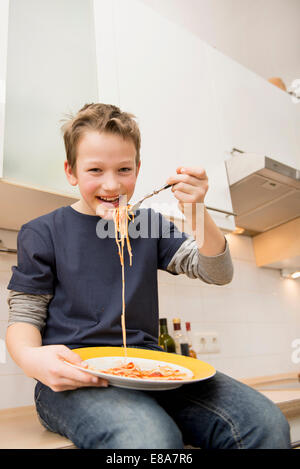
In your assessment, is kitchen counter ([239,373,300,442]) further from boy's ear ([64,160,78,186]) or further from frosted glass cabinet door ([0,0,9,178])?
frosted glass cabinet door ([0,0,9,178])

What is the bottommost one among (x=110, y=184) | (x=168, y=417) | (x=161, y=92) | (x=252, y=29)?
(x=168, y=417)

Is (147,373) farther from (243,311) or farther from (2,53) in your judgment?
(243,311)

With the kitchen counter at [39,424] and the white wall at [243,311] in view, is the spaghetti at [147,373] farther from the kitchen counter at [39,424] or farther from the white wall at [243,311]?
the white wall at [243,311]

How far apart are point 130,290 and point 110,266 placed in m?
0.08

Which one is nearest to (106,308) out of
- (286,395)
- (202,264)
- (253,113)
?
(202,264)

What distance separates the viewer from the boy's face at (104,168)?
91 cm

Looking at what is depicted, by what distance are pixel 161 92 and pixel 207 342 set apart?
3.52ft

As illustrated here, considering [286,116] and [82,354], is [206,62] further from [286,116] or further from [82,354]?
[82,354]

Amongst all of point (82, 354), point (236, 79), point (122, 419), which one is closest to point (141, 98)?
point (236, 79)

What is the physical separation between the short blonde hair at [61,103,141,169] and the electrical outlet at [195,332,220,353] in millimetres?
986

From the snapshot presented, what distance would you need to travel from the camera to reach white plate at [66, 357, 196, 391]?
0.58 metres

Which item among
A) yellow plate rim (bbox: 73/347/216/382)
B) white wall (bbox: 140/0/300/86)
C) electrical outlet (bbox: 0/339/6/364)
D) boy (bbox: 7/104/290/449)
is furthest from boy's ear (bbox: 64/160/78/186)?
white wall (bbox: 140/0/300/86)

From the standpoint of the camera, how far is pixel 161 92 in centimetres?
146

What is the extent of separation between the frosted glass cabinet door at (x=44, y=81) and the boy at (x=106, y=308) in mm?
143
